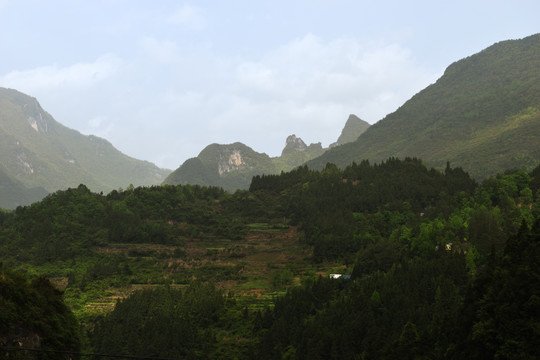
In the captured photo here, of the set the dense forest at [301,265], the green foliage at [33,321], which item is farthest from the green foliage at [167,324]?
the green foliage at [33,321]

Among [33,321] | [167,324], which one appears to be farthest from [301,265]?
[33,321]

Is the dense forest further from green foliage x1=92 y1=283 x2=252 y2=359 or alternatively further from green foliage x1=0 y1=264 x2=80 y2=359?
green foliage x1=0 y1=264 x2=80 y2=359

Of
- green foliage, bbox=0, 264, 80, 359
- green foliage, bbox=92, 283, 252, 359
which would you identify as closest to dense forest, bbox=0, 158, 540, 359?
green foliage, bbox=92, 283, 252, 359

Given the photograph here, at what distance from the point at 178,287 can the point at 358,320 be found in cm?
5374

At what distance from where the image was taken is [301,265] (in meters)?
128

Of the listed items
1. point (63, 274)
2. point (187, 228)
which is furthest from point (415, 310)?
point (187, 228)

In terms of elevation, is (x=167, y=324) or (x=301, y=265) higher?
(x=301, y=265)

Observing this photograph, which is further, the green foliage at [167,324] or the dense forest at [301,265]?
the green foliage at [167,324]

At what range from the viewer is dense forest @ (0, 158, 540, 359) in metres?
51.8

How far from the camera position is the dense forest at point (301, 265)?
170 feet

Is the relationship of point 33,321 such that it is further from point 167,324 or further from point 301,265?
point 301,265

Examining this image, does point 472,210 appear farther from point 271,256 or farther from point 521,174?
point 271,256

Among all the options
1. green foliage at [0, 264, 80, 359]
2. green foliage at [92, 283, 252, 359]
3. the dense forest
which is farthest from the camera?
green foliage at [92, 283, 252, 359]

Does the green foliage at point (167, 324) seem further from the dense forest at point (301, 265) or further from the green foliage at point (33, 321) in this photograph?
the green foliage at point (33, 321)
